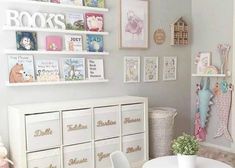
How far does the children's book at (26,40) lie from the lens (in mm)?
3080

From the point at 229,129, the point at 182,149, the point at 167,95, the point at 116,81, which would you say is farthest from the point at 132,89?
the point at 182,149

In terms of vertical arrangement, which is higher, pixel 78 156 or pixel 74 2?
pixel 74 2

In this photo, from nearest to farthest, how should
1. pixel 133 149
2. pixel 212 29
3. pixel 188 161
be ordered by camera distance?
pixel 188 161
pixel 133 149
pixel 212 29

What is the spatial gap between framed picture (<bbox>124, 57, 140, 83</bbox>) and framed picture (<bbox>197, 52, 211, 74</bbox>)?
3.38 ft

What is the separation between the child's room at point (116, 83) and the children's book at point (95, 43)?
0.01m

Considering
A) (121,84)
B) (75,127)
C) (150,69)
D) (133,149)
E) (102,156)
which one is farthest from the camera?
(150,69)

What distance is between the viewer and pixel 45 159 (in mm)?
2885

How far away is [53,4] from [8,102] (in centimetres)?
114

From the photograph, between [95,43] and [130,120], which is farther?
[95,43]

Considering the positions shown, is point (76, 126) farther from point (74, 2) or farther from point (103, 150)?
point (74, 2)

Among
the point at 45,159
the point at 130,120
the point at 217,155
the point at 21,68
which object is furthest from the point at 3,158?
the point at 217,155

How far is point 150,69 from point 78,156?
1698 mm

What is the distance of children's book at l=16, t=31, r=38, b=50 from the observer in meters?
3.08

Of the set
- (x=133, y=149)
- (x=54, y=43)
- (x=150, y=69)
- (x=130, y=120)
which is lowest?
(x=133, y=149)
